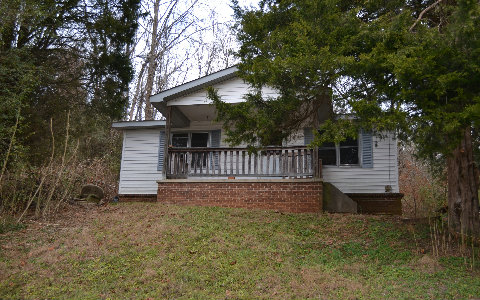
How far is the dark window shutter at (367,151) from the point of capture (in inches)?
506

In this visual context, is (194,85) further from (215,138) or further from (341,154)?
(341,154)

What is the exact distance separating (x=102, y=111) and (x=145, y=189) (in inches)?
135

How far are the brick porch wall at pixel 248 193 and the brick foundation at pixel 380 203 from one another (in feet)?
8.72

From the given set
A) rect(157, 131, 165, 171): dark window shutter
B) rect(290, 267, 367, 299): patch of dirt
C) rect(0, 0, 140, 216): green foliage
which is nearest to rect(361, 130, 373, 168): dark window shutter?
rect(157, 131, 165, 171): dark window shutter

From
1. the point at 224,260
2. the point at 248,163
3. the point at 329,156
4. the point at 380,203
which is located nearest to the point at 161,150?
the point at 248,163

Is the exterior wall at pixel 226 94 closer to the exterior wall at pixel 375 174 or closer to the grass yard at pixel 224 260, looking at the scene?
the exterior wall at pixel 375 174

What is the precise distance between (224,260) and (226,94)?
6395 millimetres

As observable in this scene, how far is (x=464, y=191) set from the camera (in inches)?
299

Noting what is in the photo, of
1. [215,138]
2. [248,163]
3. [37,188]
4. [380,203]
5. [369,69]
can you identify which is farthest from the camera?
[215,138]

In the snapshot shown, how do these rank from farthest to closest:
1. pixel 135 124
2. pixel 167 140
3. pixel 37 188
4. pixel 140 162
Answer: pixel 140 162 < pixel 135 124 < pixel 167 140 < pixel 37 188

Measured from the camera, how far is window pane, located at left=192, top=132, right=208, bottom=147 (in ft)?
47.0

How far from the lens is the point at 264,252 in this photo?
7.14m

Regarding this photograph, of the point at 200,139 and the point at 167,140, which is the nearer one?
the point at 167,140

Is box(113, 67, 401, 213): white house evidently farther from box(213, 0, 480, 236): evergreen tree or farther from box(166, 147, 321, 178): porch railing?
box(213, 0, 480, 236): evergreen tree
